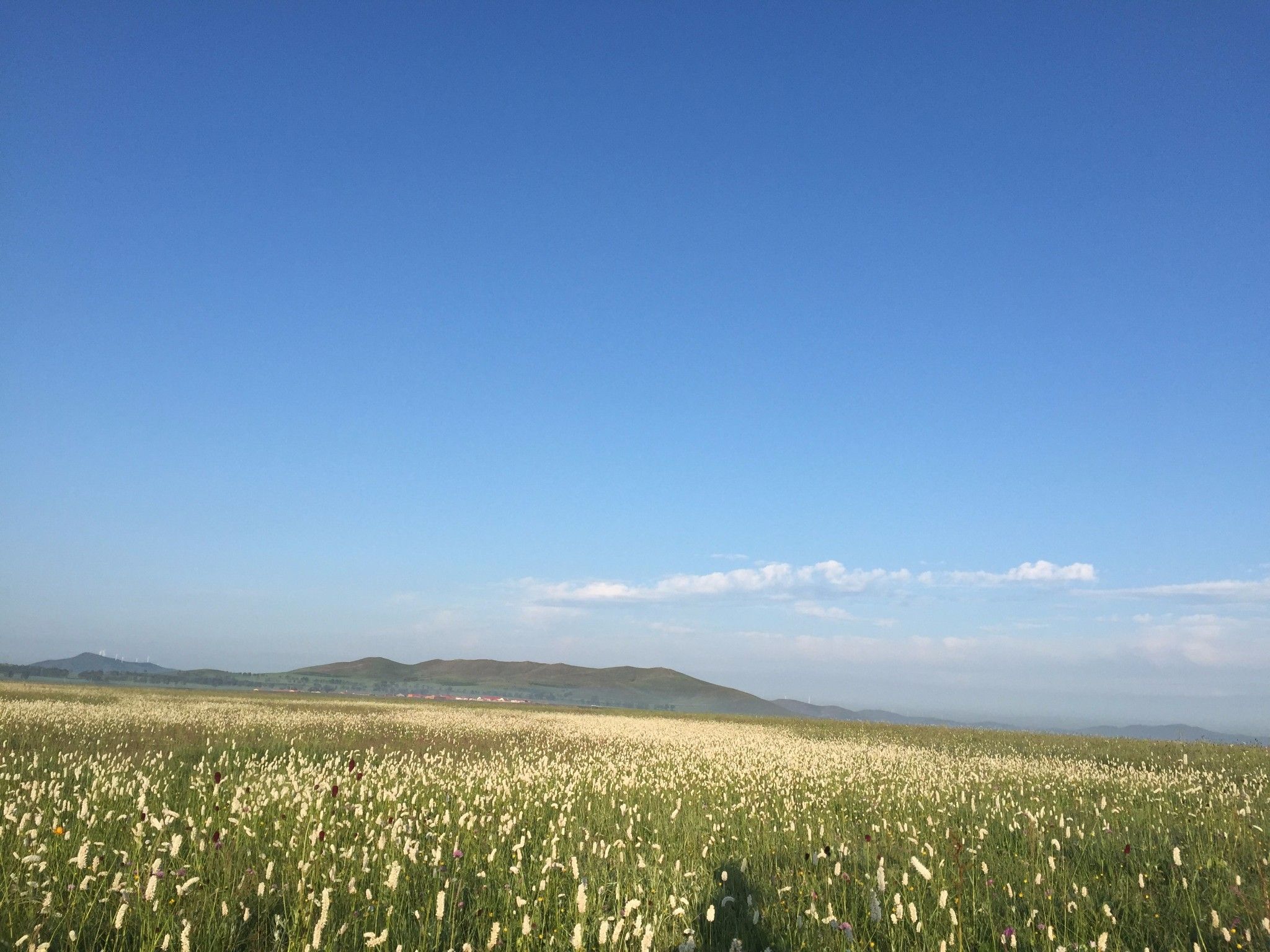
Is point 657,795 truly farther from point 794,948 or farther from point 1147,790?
point 1147,790

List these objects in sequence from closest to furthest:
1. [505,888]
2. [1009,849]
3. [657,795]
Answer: [505,888] < [1009,849] < [657,795]

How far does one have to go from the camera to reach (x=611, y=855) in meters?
8.42

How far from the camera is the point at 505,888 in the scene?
6367 mm

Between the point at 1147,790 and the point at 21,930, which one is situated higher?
the point at 21,930

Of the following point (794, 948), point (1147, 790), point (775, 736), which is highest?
point (794, 948)

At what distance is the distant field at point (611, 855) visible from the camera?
5527mm

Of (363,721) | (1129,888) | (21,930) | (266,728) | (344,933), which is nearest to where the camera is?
(21,930)

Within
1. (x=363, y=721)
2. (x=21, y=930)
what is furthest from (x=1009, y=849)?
(x=363, y=721)

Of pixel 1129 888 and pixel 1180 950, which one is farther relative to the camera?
pixel 1129 888

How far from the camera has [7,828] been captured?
7.75m

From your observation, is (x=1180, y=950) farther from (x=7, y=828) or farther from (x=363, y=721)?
(x=363, y=721)

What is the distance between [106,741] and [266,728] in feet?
20.4

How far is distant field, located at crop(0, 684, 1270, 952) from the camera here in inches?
218

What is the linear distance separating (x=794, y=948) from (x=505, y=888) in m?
2.56
